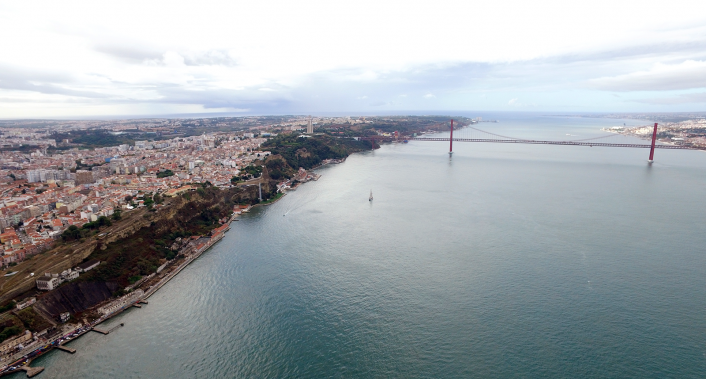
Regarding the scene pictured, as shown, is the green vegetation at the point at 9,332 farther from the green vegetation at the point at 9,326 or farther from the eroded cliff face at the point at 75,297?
the eroded cliff face at the point at 75,297

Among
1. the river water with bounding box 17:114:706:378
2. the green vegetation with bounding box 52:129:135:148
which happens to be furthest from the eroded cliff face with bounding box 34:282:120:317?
the green vegetation with bounding box 52:129:135:148

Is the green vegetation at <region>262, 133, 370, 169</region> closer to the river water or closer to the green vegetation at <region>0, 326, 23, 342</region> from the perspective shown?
the river water

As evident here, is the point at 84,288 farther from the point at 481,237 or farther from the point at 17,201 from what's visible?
the point at 481,237

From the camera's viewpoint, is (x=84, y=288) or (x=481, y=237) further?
(x=481, y=237)

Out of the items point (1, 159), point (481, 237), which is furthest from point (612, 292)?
point (1, 159)

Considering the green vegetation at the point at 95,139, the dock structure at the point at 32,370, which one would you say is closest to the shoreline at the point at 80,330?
the dock structure at the point at 32,370

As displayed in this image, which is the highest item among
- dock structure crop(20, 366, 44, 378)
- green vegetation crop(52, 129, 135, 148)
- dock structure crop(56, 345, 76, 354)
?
green vegetation crop(52, 129, 135, 148)
